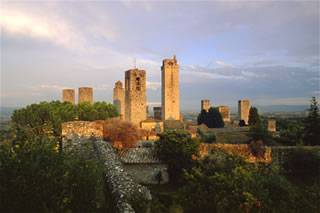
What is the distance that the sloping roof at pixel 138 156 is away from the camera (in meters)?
19.5

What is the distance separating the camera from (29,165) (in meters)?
6.50

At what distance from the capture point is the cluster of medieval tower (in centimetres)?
5028

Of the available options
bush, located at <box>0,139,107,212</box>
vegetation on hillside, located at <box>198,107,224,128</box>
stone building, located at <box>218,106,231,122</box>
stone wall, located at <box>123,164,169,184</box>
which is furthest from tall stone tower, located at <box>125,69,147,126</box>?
bush, located at <box>0,139,107,212</box>

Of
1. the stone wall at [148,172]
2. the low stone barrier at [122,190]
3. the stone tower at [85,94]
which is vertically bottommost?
the stone wall at [148,172]

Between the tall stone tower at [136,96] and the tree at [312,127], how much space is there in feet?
77.9

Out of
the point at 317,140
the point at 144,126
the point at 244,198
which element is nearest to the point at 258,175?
the point at 244,198

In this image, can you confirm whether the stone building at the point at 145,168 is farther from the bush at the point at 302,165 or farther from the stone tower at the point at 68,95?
the stone tower at the point at 68,95

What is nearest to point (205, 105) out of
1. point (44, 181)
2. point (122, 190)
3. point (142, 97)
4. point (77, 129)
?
point (142, 97)

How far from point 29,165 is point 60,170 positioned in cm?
58

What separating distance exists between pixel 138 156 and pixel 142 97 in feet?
103

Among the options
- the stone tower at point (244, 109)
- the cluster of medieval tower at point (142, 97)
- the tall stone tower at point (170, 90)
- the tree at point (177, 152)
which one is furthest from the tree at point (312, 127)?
the stone tower at point (244, 109)

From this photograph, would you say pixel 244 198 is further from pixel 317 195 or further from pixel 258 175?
pixel 317 195

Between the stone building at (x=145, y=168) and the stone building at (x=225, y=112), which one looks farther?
the stone building at (x=225, y=112)

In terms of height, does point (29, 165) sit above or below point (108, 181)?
above
